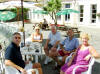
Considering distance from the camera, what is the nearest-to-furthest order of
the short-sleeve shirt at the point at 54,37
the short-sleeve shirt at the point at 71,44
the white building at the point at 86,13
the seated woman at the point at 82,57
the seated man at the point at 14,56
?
the seated man at the point at 14,56
the seated woman at the point at 82,57
the short-sleeve shirt at the point at 71,44
the short-sleeve shirt at the point at 54,37
the white building at the point at 86,13

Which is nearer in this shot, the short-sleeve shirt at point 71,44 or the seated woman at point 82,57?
the seated woman at point 82,57

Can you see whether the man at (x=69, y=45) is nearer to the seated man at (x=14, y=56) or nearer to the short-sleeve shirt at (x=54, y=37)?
the short-sleeve shirt at (x=54, y=37)

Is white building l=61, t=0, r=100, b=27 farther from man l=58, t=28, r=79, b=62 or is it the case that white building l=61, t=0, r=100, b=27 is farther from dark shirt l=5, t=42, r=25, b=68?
dark shirt l=5, t=42, r=25, b=68

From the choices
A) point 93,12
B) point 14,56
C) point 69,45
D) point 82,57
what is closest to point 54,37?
point 69,45

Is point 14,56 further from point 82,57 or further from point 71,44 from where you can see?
point 71,44

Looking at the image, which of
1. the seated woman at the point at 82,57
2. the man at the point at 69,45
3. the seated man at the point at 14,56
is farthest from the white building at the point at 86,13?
the seated man at the point at 14,56

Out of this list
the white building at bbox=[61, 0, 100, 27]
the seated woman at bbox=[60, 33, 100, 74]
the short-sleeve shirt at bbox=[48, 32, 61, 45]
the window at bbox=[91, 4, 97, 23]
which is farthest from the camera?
the window at bbox=[91, 4, 97, 23]

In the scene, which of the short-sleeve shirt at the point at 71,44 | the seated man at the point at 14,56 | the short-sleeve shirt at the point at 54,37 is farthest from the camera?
the short-sleeve shirt at the point at 54,37

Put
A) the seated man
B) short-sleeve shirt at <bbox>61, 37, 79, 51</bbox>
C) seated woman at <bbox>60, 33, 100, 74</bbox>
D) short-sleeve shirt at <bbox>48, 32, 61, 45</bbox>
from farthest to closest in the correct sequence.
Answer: short-sleeve shirt at <bbox>48, 32, 61, 45</bbox>, short-sleeve shirt at <bbox>61, 37, 79, 51</bbox>, seated woman at <bbox>60, 33, 100, 74</bbox>, the seated man

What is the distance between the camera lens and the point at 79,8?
21000 millimetres

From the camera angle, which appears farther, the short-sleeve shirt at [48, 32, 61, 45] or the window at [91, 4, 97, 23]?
the window at [91, 4, 97, 23]

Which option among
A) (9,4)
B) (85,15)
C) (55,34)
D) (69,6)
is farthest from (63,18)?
(55,34)

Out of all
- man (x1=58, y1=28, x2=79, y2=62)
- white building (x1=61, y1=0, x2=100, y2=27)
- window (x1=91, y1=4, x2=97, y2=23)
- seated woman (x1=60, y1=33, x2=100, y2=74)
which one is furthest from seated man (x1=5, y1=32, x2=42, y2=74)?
window (x1=91, y1=4, x2=97, y2=23)

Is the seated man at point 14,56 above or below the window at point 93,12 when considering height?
below
